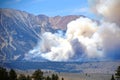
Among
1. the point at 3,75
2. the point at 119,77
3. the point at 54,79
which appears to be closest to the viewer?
the point at 119,77

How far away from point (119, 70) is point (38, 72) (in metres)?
30.8

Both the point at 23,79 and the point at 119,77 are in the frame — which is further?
the point at 23,79

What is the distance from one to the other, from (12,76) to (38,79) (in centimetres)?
1546

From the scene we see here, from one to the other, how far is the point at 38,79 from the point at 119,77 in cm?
3079

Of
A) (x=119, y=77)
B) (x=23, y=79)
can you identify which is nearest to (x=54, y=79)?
(x=23, y=79)

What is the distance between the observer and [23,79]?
147m

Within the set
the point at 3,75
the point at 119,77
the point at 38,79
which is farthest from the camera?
the point at 3,75

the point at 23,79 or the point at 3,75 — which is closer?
the point at 3,75

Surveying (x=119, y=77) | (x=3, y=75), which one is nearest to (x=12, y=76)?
(x=3, y=75)

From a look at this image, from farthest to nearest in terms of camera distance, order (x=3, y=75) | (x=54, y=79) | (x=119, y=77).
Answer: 1. (x=54, y=79)
2. (x=3, y=75)
3. (x=119, y=77)

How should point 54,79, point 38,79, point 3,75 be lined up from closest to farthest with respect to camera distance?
point 38,79 → point 3,75 → point 54,79

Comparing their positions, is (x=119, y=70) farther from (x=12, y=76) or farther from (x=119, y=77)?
(x=12, y=76)

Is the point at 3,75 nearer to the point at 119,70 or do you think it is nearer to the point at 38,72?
the point at 38,72

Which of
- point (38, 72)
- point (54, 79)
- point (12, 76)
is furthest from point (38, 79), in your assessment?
point (54, 79)
